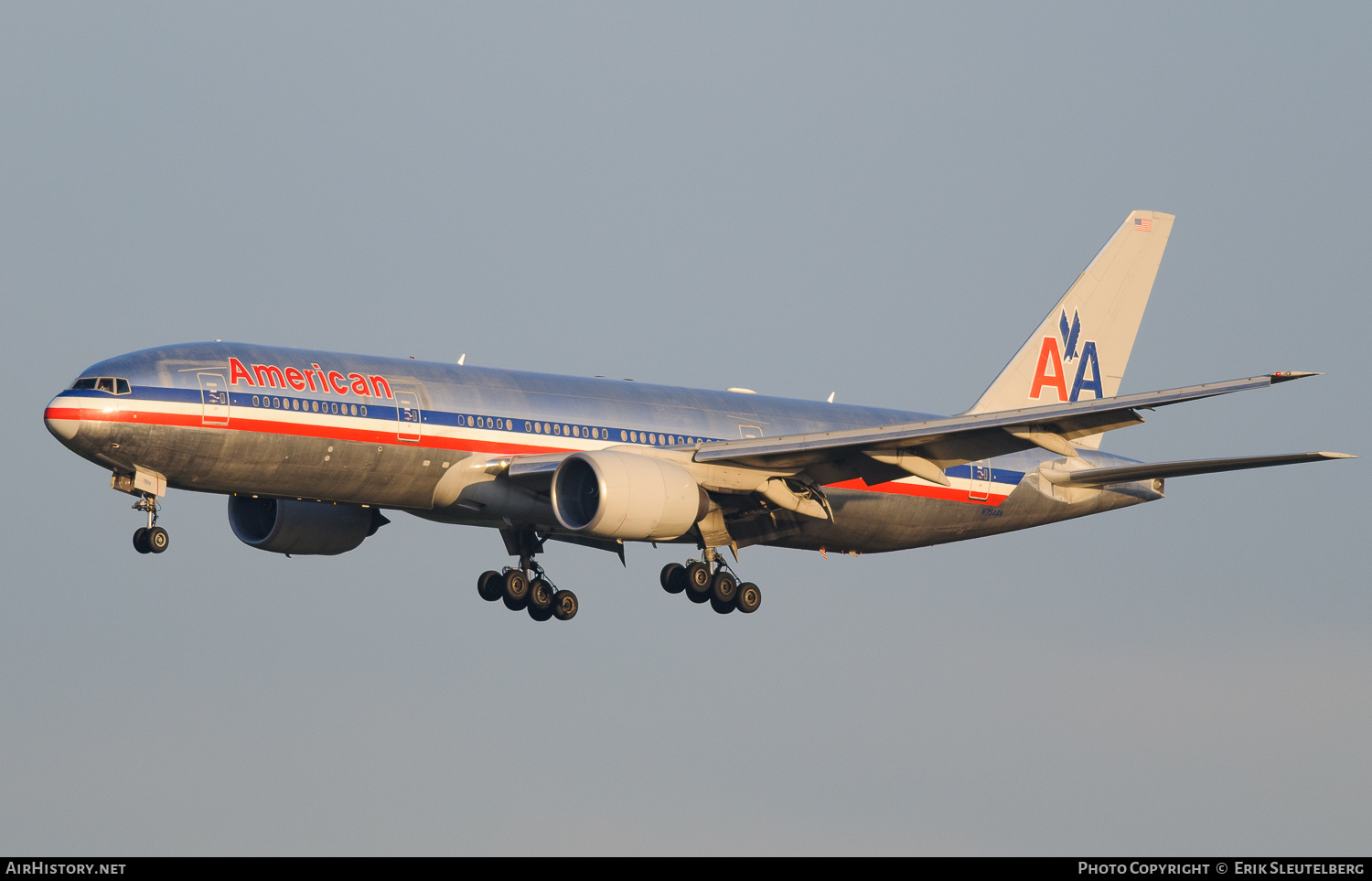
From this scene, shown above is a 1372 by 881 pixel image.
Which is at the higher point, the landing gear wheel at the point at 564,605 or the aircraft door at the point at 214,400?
the aircraft door at the point at 214,400

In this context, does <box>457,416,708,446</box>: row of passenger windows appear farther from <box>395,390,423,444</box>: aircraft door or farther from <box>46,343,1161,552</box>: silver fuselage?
<box>395,390,423,444</box>: aircraft door

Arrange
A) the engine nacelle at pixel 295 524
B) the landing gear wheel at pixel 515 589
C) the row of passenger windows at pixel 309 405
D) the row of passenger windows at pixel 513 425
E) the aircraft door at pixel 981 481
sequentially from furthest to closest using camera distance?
the aircraft door at pixel 981 481 < the landing gear wheel at pixel 515 589 < the engine nacelle at pixel 295 524 < the row of passenger windows at pixel 513 425 < the row of passenger windows at pixel 309 405

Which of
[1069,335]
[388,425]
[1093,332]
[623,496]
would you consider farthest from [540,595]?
[1093,332]

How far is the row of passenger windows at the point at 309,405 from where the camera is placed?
41.4 metres

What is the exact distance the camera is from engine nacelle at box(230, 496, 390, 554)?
47.9 metres

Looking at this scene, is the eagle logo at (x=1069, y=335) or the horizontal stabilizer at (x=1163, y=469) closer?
the horizontal stabilizer at (x=1163, y=469)

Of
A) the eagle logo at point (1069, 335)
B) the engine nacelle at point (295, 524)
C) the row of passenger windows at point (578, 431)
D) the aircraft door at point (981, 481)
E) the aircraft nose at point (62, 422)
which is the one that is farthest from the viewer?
the eagle logo at point (1069, 335)

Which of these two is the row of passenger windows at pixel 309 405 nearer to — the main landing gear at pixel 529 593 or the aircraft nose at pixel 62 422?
the aircraft nose at pixel 62 422

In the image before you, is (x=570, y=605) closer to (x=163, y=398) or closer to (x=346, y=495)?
(x=346, y=495)

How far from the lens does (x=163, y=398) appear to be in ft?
133

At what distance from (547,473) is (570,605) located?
7026mm

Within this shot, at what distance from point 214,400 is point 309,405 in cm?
214

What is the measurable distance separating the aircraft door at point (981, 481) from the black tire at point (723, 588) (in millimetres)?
8364

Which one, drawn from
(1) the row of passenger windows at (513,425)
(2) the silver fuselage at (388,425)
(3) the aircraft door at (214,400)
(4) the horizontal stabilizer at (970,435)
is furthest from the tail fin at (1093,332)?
(3) the aircraft door at (214,400)
